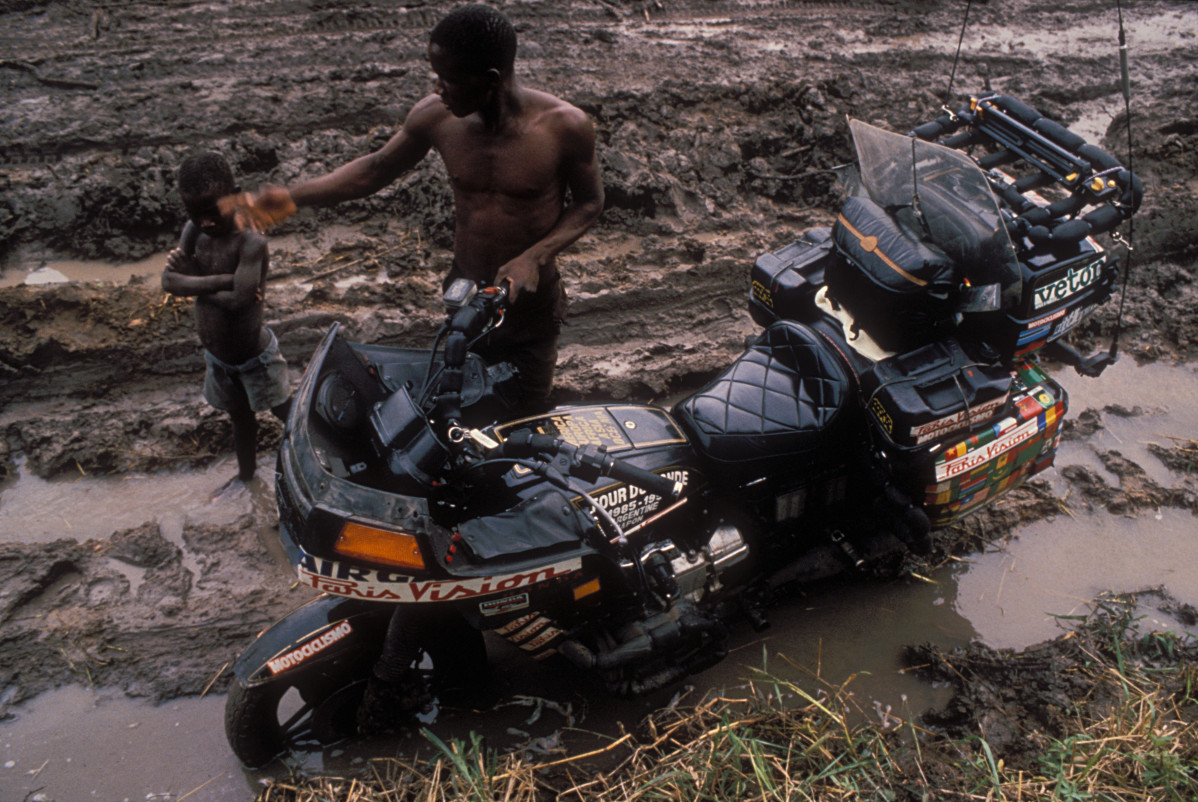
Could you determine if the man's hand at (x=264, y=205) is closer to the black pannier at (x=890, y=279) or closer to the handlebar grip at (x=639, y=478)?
the handlebar grip at (x=639, y=478)


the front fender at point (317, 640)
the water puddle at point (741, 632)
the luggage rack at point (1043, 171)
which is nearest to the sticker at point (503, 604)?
the front fender at point (317, 640)

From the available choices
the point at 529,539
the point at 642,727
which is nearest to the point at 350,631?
the point at 529,539

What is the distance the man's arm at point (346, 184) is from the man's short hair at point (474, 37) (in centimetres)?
47

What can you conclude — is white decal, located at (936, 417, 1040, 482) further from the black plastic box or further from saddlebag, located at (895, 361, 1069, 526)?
the black plastic box

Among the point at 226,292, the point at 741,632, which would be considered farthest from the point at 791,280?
the point at 226,292

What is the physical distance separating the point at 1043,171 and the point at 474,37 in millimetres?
2126

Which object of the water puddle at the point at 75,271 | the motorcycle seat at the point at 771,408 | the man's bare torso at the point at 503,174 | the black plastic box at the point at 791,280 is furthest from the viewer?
the water puddle at the point at 75,271

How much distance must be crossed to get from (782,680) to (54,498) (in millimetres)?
3468

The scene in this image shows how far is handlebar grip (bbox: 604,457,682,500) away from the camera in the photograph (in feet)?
5.87

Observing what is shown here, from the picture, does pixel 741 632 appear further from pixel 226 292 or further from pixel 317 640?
pixel 226 292

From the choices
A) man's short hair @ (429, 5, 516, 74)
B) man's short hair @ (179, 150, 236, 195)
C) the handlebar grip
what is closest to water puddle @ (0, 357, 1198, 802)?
the handlebar grip

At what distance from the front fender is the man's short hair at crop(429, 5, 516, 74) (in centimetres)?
173

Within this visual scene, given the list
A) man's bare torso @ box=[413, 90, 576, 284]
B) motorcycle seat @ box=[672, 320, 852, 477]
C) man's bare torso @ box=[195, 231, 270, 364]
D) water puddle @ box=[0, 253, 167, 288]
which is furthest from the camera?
water puddle @ box=[0, 253, 167, 288]

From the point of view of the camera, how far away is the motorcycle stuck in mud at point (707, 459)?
81.7 inches
